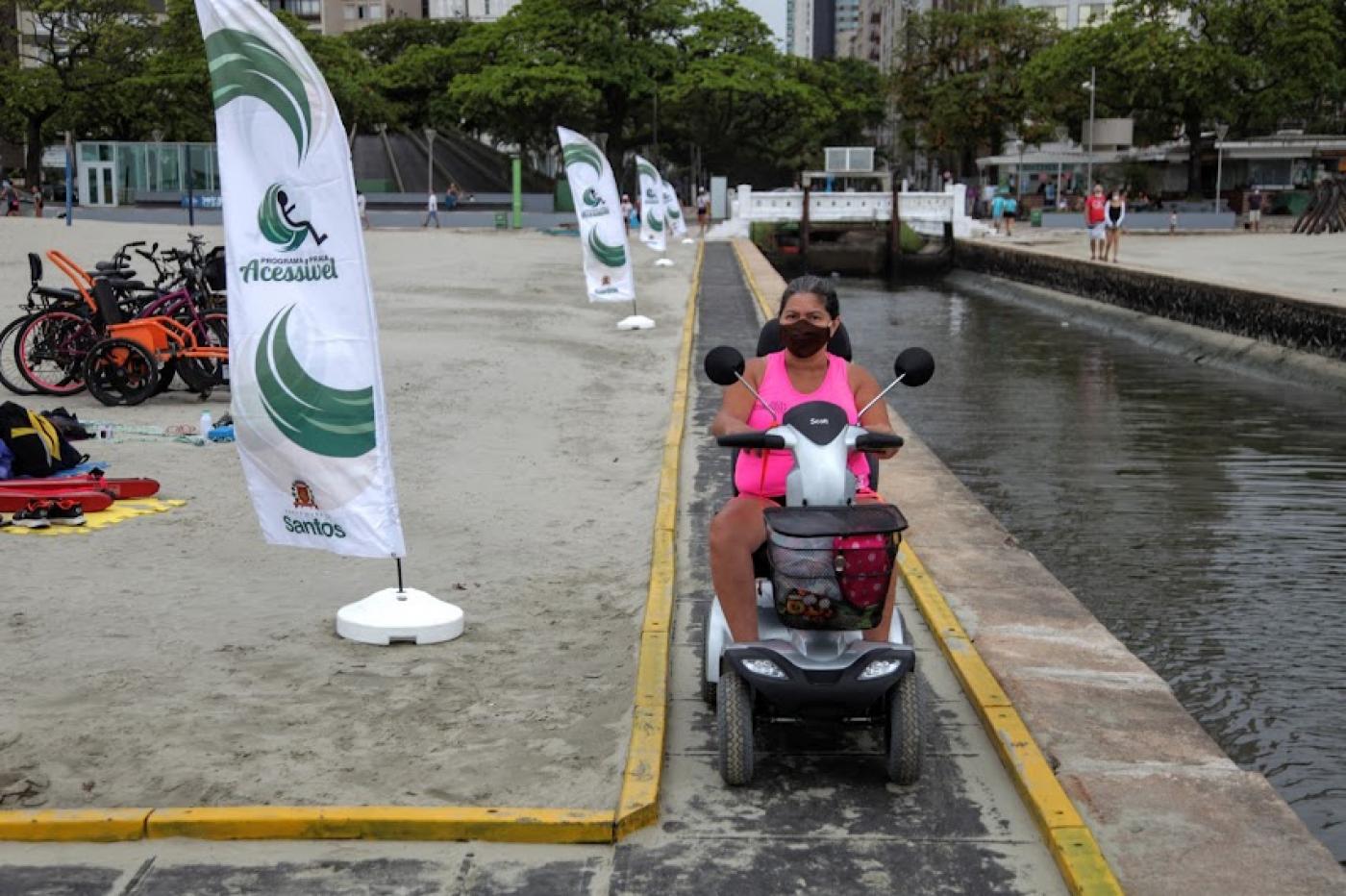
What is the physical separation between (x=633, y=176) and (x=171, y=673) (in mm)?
76578

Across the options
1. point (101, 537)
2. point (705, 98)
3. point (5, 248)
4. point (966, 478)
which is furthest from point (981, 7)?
point (101, 537)

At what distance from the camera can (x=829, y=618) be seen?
4992mm

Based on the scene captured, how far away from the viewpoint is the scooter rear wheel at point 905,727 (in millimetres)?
5191

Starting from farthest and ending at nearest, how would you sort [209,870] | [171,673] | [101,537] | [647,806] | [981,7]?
[981,7] → [101,537] → [171,673] → [647,806] → [209,870]

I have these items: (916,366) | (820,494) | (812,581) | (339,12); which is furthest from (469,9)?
(812,581)

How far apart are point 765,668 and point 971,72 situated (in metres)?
82.1

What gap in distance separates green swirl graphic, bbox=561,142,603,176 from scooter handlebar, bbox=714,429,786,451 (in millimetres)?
16370

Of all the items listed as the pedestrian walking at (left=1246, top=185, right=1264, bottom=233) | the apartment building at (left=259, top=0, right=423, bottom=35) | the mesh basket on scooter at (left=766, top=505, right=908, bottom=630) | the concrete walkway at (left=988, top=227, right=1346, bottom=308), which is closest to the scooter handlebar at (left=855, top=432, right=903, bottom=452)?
the mesh basket on scooter at (left=766, top=505, right=908, bottom=630)

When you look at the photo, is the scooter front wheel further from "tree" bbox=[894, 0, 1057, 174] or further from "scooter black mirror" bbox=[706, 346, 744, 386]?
"tree" bbox=[894, 0, 1057, 174]

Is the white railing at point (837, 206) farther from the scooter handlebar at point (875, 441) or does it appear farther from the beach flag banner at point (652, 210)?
the scooter handlebar at point (875, 441)

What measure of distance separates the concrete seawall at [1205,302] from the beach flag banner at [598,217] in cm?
967

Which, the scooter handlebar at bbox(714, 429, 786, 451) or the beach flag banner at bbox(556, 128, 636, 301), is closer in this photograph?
the scooter handlebar at bbox(714, 429, 786, 451)

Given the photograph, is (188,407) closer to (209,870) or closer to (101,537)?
(101,537)

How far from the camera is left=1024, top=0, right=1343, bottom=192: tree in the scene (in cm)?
6303
